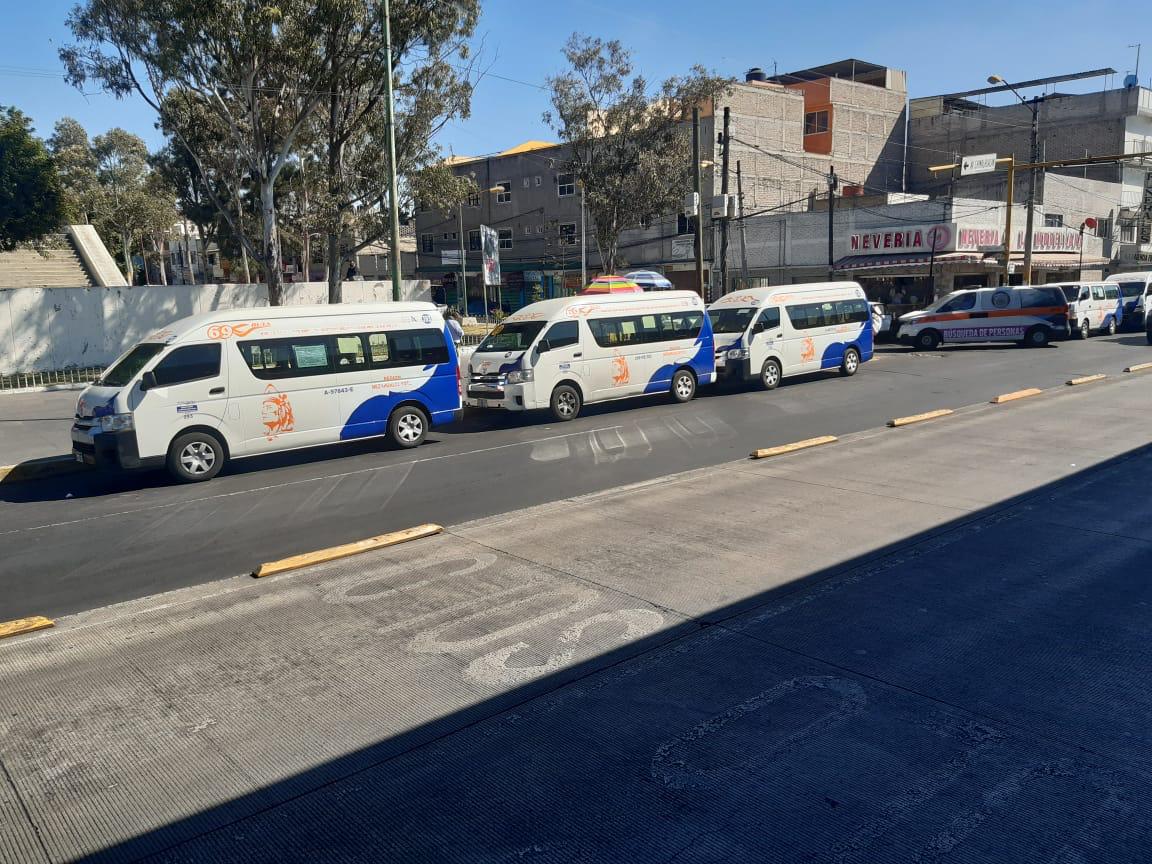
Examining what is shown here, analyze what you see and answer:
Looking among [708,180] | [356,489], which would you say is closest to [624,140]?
[708,180]

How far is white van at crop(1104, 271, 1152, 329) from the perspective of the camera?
1286 inches

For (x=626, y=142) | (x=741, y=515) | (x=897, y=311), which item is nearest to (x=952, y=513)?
(x=741, y=515)

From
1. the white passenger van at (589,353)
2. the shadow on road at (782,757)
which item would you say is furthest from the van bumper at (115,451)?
the shadow on road at (782,757)

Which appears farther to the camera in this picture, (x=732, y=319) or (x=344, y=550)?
(x=732, y=319)

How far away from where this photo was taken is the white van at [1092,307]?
2970cm

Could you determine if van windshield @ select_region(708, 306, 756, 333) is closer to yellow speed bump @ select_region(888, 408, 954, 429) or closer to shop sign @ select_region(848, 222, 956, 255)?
yellow speed bump @ select_region(888, 408, 954, 429)

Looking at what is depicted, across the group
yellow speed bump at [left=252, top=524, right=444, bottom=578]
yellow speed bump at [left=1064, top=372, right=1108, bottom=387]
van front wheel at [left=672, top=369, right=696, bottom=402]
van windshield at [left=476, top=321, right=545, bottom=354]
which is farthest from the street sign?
yellow speed bump at [left=252, top=524, right=444, bottom=578]

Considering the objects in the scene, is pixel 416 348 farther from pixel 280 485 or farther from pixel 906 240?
pixel 906 240

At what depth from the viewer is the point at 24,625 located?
6.61 m

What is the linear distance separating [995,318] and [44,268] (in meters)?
33.2

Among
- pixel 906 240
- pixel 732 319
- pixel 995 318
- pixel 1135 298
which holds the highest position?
pixel 906 240

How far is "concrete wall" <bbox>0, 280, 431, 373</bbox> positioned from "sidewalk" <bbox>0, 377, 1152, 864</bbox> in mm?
18014

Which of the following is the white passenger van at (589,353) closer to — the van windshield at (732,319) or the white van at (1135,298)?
the van windshield at (732,319)

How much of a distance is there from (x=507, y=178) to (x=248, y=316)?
44785mm
